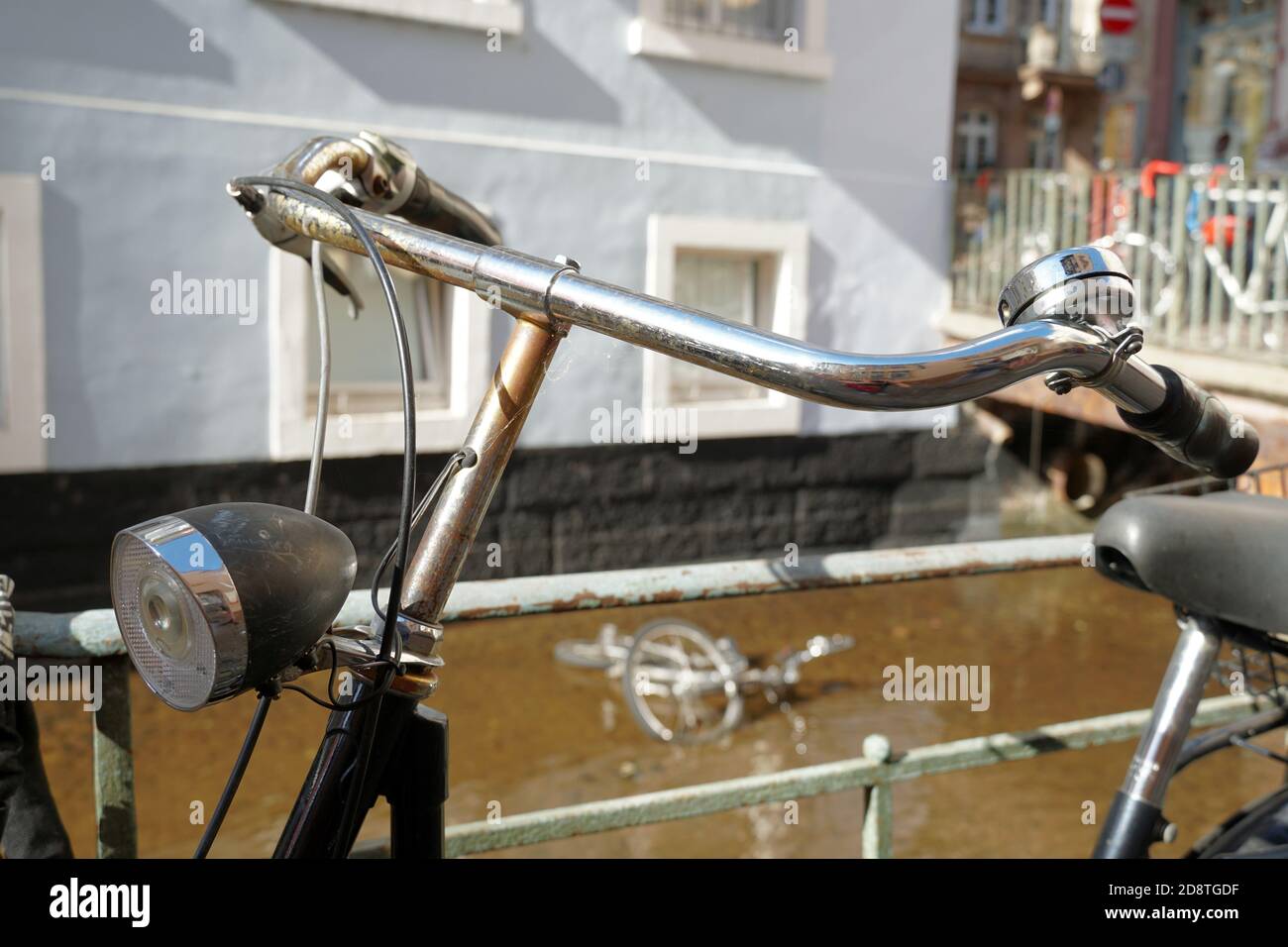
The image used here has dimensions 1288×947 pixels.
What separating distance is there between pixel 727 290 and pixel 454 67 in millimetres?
2369

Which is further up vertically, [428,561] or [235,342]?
[428,561]

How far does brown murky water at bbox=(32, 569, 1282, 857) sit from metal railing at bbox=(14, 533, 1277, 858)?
8.28ft

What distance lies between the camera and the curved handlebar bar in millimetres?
833

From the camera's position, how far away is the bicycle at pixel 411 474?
813mm

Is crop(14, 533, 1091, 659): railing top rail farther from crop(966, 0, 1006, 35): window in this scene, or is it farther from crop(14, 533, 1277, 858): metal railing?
crop(966, 0, 1006, 35): window

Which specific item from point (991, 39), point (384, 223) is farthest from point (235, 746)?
point (991, 39)

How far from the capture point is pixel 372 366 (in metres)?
6.52

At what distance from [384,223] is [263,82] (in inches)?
226

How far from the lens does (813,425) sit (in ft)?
27.1

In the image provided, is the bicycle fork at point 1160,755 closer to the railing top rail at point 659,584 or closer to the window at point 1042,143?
the railing top rail at point 659,584

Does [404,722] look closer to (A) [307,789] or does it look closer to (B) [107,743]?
(A) [307,789]

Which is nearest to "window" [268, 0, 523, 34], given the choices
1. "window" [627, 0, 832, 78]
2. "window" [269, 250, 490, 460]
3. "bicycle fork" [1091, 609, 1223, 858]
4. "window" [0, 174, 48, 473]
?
"window" [627, 0, 832, 78]

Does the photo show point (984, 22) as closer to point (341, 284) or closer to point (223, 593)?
point (341, 284)

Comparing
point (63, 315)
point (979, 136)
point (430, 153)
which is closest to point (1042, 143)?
point (979, 136)
